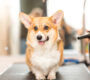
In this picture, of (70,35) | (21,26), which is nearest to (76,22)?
(70,35)

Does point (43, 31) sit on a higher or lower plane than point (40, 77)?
higher

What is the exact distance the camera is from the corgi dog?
611 millimetres

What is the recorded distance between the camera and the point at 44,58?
63 centimetres

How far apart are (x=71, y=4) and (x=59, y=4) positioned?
0.36ft

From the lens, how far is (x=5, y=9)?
1347 mm

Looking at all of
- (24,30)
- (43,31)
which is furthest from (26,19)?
(24,30)

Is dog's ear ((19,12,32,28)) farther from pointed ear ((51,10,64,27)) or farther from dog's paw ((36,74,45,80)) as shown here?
dog's paw ((36,74,45,80))

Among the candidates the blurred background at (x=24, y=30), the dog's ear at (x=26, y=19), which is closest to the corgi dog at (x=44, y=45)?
the dog's ear at (x=26, y=19)

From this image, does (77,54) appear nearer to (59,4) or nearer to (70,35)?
(70,35)

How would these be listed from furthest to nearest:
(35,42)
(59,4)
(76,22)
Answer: (76,22), (59,4), (35,42)

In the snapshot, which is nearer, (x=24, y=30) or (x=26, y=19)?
(x=26, y=19)

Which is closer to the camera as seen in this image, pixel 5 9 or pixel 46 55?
pixel 46 55

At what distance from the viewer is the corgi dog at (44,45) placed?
61cm

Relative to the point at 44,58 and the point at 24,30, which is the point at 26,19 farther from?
the point at 24,30
